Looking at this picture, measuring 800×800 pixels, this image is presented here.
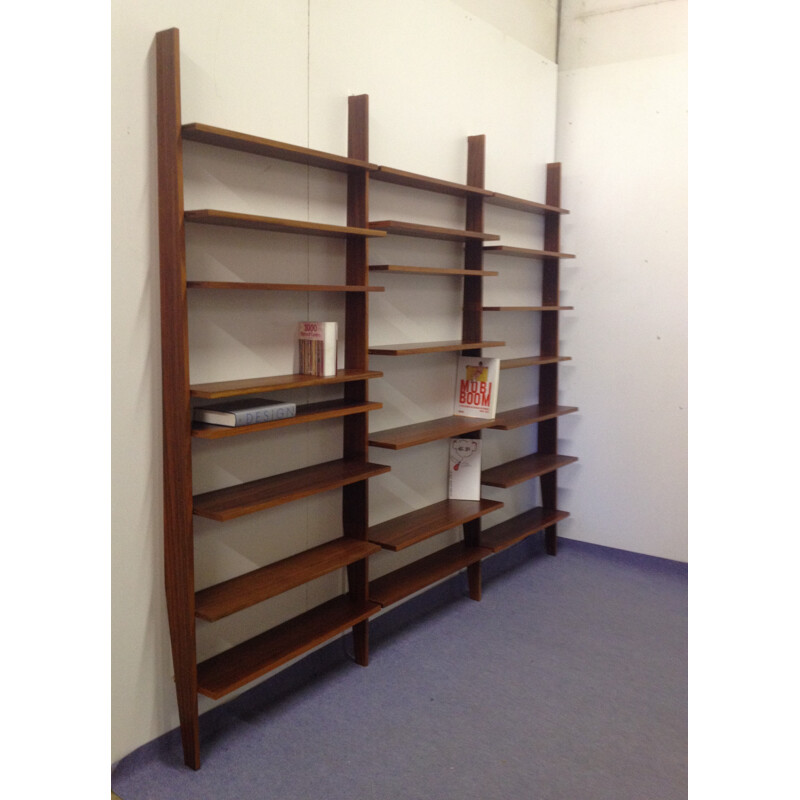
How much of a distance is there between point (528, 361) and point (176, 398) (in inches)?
78.2

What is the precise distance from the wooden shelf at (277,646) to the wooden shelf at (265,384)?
32.8 inches

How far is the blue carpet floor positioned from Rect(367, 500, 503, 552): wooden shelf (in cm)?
39

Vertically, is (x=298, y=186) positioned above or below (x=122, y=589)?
above

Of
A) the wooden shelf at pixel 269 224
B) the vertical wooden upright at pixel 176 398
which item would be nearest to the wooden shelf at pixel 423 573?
the vertical wooden upright at pixel 176 398

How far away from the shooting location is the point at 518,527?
3807 millimetres

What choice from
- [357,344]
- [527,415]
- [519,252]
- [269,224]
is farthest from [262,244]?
[527,415]

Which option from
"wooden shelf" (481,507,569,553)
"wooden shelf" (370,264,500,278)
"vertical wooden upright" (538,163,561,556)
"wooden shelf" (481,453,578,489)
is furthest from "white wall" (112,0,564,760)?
"vertical wooden upright" (538,163,561,556)

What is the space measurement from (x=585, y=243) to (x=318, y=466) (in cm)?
215

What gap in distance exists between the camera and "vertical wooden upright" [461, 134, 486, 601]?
3.31 meters

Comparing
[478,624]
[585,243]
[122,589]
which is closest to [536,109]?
[585,243]

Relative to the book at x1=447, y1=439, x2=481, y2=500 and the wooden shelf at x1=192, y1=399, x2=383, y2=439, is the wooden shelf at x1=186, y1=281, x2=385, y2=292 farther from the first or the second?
the book at x1=447, y1=439, x2=481, y2=500
